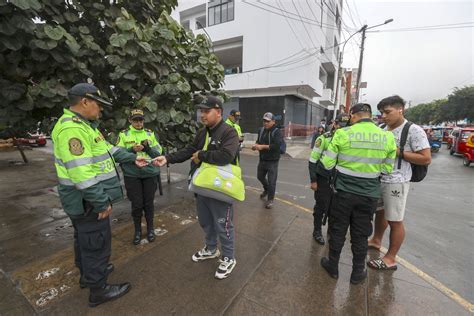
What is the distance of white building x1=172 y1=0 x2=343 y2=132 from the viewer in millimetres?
16484

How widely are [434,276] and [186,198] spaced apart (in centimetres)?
421

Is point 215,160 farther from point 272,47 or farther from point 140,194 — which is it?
point 272,47

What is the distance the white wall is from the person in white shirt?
49.9 ft

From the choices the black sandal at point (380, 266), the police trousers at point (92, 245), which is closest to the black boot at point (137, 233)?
the police trousers at point (92, 245)


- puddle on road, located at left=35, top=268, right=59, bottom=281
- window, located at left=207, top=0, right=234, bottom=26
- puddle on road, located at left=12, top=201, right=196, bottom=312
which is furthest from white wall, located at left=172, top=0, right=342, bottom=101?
puddle on road, located at left=35, top=268, right=59, bottom=281

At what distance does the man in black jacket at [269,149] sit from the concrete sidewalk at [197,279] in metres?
0.88

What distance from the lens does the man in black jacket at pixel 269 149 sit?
4207mm

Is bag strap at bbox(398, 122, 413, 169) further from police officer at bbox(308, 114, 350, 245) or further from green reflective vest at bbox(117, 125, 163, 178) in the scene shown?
green reflective vest at bbox(117, 125, 163, 178)

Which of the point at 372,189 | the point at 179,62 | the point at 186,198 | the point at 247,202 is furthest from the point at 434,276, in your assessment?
the point at 179,62

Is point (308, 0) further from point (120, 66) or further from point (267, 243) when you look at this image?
point (267, 243)

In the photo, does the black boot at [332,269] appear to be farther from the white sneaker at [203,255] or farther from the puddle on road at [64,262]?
the puddle on road at [64,262]

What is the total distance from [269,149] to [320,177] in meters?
1.32

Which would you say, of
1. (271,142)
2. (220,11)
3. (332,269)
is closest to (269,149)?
(271,142)

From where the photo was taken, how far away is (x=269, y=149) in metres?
4.28
